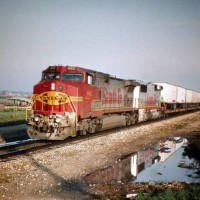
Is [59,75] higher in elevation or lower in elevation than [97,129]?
higher

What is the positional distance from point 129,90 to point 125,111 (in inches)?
95.9

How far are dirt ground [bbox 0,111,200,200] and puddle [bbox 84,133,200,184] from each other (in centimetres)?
54

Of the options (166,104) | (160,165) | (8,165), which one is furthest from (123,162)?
(166,104)

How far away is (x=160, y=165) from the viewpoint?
514 inches

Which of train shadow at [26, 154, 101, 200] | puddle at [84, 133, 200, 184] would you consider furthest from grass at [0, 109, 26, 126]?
train shadow at [26, 154, 101, 200]

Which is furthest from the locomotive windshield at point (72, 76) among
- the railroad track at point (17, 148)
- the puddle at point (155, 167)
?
the puddle at point (155, 167)

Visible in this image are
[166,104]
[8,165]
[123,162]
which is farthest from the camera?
[166,104]

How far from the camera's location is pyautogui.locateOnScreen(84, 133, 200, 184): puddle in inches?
412

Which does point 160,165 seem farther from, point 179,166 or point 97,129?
point 97,129

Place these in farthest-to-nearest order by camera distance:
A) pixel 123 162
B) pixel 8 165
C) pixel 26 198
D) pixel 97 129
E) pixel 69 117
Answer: pixel 97 129
pixel 69 117
pixel 123 162
pixel 8 165
pixel 26 198

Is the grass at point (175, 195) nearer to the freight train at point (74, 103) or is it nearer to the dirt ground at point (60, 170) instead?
the dirt ground at point (60, 170)

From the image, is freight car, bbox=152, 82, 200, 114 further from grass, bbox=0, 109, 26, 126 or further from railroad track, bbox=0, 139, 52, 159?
railroad track, bbox=0, 139, 52, 159

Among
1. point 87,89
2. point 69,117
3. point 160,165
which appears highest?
point 87,89

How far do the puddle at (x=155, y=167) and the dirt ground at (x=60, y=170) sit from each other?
537 mm
